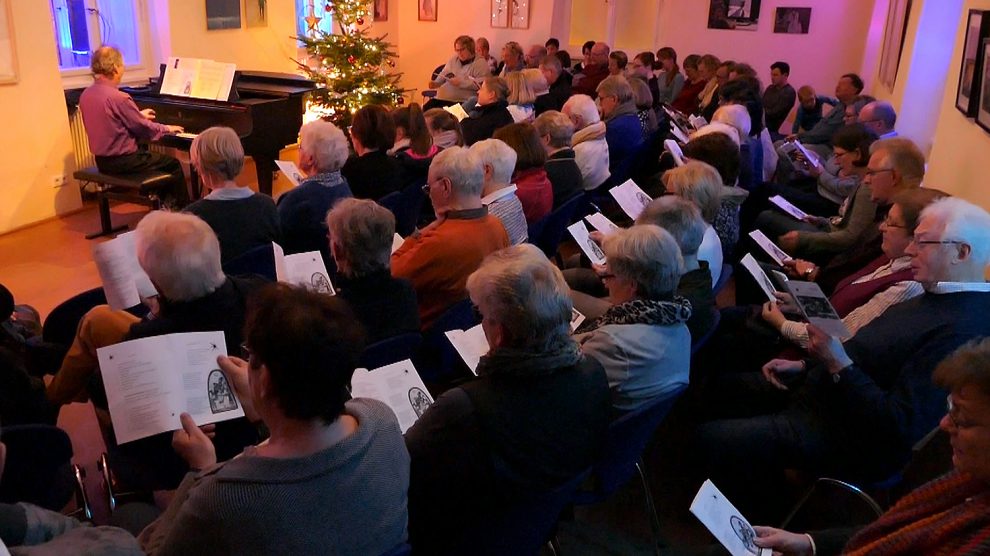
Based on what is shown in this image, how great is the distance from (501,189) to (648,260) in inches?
58.8

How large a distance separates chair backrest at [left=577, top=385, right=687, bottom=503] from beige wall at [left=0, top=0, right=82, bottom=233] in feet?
17.8

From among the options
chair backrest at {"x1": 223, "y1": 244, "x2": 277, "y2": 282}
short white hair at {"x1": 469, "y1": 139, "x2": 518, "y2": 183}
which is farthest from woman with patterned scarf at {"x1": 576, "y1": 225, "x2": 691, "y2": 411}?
chair backrest at {"x1": 223, "y1": 244, "x2": 277, "y2": 282}

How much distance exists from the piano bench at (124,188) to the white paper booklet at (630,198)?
3.65 m

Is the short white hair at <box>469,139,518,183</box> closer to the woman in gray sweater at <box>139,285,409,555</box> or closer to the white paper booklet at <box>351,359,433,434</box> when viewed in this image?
the white paper booklet at <box>351,359,433,434</box>

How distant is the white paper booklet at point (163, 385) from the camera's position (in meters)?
1.91

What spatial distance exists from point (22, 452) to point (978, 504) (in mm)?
2212

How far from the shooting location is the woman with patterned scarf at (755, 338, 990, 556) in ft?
4.74

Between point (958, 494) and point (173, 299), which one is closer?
point (958, 494)

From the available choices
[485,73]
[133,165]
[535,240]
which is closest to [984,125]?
[535,240]

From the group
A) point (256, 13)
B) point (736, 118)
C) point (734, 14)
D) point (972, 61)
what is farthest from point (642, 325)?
point (734, 14)

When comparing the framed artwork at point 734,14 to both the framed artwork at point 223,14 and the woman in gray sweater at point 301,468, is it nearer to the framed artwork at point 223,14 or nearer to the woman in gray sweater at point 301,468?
A: the framed artwork at point 223,14

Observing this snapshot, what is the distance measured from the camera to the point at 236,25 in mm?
8352

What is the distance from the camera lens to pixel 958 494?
1.53m

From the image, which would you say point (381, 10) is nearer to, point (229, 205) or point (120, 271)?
point (229, 205)
